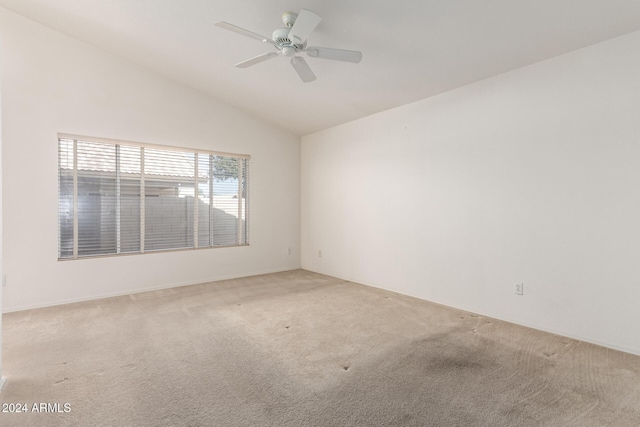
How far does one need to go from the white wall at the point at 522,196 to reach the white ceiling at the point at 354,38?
0.29 metres

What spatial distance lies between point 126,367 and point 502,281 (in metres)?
3.64

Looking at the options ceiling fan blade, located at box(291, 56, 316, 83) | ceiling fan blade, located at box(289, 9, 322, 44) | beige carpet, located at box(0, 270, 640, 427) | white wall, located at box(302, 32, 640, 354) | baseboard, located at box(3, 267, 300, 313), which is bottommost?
beige carpet, located at box(0, 270, 640, 427)

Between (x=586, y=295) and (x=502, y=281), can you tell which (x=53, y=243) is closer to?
(x=502, y=281)

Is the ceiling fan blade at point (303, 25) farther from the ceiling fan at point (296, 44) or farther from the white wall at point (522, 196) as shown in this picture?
the white wall at point (522, 196)

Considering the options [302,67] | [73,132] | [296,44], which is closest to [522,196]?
[302,67]

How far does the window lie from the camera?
13.6 feet

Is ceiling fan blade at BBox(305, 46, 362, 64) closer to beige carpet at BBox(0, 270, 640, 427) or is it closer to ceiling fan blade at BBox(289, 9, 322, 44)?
ceiling fan blade at BBox(289, 9, 322, 44)

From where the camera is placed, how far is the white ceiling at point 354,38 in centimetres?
258

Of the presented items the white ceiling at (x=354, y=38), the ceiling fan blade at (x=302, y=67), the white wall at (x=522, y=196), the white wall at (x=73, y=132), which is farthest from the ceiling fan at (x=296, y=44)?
the white wall at (x=73, y=132)

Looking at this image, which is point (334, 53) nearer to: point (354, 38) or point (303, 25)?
point (303, 25)

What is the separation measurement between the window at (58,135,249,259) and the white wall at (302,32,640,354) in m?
2.35

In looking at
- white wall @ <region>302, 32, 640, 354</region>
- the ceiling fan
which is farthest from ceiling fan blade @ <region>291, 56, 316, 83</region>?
white wall @ <region>302, 32, 640, 354</region>

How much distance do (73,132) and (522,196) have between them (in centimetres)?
536

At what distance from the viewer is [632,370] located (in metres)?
2.41
